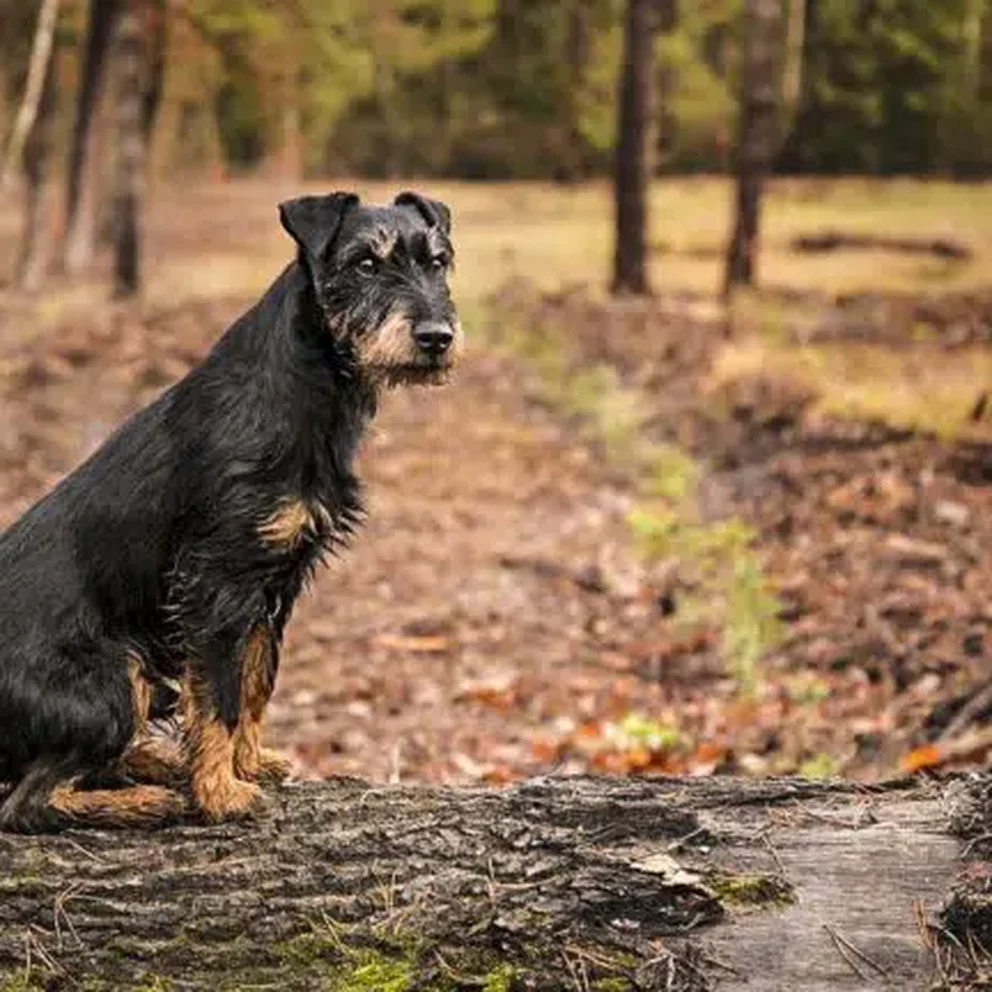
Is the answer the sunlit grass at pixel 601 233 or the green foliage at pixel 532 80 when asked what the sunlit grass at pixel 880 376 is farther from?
the green foliage at pixel 532 80

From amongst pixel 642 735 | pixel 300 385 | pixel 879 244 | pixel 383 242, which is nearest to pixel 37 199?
pixel 879 244

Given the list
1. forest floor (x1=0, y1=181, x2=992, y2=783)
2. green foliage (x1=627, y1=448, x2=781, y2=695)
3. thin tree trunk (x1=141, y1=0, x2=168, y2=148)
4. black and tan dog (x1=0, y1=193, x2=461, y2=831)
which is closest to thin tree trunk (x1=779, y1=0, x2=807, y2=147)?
thin tree trunk (x1=141, y1=0, x2=168, y2=148)

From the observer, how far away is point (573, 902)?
4.11 metres

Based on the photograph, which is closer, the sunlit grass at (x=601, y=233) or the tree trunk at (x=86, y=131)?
the sunlit grass at (x=601, y=233)

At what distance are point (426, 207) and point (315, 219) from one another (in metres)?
0.48

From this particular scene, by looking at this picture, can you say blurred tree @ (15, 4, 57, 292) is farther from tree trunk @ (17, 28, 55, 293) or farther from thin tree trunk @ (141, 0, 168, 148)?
thin tree trunk @ (141, 0, 168, 148)

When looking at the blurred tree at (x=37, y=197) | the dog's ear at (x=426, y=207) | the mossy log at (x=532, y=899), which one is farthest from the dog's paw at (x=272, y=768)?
the blurred tree at (x=37, y=197)

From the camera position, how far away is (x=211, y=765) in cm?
457

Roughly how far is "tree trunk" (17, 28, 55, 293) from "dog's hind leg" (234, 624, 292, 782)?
26.5 metres

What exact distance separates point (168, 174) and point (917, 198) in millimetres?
28709

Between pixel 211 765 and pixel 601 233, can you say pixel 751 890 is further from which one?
pixel 601 233

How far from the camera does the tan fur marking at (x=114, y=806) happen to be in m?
4.48

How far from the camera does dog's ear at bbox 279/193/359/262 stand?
476cm

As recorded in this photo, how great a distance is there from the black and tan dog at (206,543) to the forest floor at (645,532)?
50 cm
